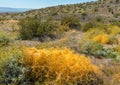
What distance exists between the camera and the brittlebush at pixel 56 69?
9203mm

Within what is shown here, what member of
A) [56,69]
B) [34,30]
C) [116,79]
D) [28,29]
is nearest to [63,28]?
[34,30]

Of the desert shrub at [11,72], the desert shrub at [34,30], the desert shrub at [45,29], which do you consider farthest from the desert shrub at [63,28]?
the desert shrub at [11,72]

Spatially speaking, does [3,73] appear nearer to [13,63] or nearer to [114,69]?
[13,63]

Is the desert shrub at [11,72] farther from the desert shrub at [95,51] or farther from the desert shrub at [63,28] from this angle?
the desert shrub at [63,28]

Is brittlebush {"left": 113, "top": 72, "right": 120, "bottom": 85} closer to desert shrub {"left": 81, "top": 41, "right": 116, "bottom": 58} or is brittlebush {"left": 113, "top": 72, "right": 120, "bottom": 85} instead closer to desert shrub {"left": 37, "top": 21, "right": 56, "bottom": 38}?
desert shrub {"left": 81, "top": 41, "right": 116, "bottom": 58}

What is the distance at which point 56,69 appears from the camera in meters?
9.35

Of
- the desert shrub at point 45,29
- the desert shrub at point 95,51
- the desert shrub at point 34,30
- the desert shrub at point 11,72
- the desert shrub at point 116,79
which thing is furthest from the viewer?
the desert shrub at point 45,29

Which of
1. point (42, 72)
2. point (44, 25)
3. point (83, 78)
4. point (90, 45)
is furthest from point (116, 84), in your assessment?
point (44, 25)

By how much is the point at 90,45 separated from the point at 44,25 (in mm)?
9158

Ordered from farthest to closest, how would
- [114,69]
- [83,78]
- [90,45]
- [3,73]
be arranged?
[90,45], [114,69], [83,78], [3,73]

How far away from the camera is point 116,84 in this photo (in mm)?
10000

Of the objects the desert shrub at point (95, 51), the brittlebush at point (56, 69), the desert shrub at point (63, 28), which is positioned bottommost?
the desert shrub at point (63, 28)

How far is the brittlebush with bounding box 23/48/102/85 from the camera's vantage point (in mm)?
9203

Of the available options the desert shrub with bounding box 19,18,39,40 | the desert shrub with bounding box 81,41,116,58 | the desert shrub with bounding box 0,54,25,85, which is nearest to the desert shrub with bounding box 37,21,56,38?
the desert shrub with bounding box 19,18,39,40
